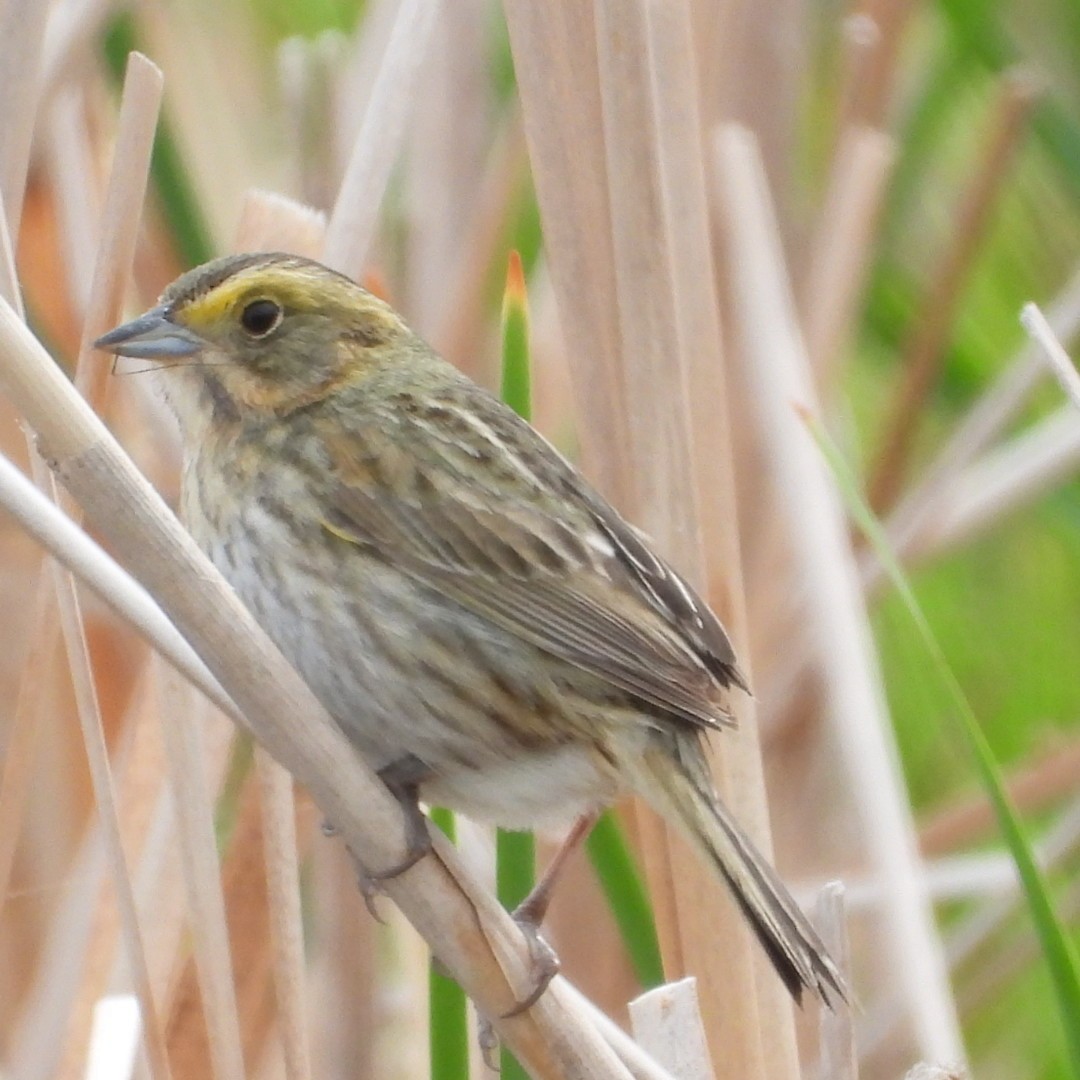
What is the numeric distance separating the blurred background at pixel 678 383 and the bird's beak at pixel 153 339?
102mm

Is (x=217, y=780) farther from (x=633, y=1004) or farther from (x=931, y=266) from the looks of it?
(x=931, y=266)

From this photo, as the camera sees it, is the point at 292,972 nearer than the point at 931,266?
Yes

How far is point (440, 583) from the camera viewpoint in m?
2.05

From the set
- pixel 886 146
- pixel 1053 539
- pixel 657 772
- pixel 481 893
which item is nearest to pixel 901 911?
pixel 657 772

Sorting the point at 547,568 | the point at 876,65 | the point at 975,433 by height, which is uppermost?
the point at 876,65

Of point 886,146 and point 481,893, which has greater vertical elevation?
point 886,146

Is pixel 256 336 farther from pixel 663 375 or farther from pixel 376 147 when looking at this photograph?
pixel 663 375

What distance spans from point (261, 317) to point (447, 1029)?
0.81 metres

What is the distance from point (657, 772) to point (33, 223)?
1498 mm

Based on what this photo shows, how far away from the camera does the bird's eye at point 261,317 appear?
84.9 inches

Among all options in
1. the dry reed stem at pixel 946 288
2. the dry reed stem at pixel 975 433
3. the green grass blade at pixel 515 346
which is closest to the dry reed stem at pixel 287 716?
the green grass blade at pixel 515 346

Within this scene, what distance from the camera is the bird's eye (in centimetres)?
216

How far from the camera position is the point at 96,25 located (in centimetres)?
257

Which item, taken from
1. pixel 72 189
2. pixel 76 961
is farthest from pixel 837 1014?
pixel 72 189
